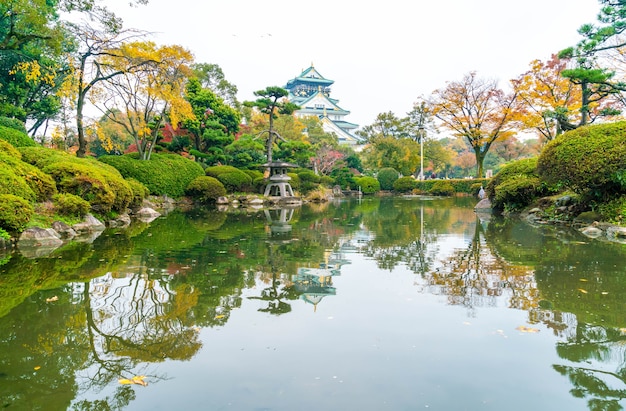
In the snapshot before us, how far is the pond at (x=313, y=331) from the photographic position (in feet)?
8.00

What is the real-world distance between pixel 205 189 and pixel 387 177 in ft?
59.5

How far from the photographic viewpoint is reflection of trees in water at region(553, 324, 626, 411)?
2406 millimetres

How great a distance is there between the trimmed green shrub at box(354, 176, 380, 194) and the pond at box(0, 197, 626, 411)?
26191mm

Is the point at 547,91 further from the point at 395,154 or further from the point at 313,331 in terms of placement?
the point at 313,331

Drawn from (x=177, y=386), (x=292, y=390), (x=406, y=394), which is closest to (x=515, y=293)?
(x=406, y=394)

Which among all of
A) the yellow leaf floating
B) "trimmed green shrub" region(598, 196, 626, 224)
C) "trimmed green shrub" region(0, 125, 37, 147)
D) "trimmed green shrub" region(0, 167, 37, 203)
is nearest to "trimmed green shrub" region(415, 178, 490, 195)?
"trimmed green shrub" region(598, 196, 626, 224)

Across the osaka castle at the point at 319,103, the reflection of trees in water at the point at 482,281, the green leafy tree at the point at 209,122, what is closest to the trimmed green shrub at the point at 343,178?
the green leafy tree at the point at 209,122

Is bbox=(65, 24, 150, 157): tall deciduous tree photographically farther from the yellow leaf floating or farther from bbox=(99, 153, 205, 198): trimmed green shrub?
the yellow leaf floating

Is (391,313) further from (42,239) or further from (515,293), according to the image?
(42,239)

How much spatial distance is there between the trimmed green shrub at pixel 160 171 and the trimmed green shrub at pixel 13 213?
10513mm

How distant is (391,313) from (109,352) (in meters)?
2.27

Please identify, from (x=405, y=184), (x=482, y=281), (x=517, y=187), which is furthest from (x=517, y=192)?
(x=405, y=184)

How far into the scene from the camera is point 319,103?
47.8 m

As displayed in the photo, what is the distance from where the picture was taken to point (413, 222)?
40.1 ft
